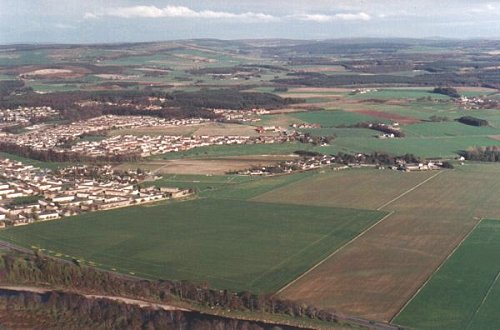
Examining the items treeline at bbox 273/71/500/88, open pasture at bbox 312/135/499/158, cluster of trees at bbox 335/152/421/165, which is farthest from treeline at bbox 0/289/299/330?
treeline at bbox 273/71/500/88

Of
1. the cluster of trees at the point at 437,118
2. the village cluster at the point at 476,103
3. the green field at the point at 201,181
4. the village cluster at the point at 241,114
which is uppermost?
the village cluster at the point at 476,103

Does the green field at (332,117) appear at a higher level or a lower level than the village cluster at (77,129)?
higher

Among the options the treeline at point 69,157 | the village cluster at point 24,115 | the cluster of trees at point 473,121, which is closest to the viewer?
the treeline at point 69,157

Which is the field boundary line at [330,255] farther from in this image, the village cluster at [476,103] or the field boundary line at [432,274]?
the village cluster at [476,103]

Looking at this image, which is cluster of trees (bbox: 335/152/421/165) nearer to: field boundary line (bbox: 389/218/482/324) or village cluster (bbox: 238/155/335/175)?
village cluster (bbox: 238/155/335/175)

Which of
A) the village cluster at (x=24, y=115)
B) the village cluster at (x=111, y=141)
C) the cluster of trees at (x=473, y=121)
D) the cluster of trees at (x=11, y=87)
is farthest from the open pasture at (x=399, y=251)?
the cluster of trees at (x=11, y=87)

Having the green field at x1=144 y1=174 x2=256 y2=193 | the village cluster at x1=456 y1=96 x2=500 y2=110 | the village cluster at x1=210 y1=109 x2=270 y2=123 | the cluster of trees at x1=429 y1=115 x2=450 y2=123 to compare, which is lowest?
the village cluster at x1=210 y1=109 x2=270 y2=123

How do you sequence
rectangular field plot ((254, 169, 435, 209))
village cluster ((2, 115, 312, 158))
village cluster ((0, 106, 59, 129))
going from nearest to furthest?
rectangular field plot ((254, 169, 435, 209))
village cluster ((2, 115, 312, 158))
village cluster ((0, 106, 59, 129))

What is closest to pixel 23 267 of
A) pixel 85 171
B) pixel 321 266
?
pixel 321 266
